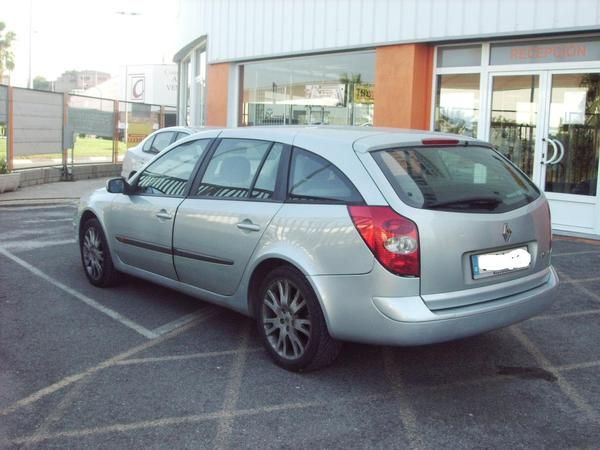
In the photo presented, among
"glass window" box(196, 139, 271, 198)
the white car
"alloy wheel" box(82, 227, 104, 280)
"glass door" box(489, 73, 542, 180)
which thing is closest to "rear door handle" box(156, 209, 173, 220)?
"glass window" box(196, 139, 271, 198)

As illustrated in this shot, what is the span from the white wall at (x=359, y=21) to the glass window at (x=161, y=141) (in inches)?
114

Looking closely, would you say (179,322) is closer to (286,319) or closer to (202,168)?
(202,168)

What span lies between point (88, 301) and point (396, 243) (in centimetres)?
324

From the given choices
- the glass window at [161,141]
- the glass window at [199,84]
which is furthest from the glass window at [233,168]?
the glass window at [199,84]

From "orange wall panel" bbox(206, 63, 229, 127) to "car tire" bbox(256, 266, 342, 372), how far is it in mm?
11253

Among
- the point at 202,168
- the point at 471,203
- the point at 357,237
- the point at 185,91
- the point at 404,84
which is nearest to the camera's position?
the point at 357,237

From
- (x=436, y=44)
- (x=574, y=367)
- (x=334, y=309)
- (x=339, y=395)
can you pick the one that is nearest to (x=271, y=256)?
(x=334, y=309)

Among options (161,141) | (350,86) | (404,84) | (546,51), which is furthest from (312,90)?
(546,51)

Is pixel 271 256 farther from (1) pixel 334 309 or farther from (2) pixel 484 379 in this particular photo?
(2) pixel 484 379

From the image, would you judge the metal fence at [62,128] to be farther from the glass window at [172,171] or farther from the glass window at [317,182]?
the glass window at [317,182]

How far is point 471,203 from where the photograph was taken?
4.12m

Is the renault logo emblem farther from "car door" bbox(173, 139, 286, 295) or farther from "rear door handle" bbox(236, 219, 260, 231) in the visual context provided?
"rear door handle" bbox(236, 219, 260, 231)

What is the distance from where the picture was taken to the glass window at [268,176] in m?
4.66

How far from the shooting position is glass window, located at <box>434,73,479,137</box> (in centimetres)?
1082
